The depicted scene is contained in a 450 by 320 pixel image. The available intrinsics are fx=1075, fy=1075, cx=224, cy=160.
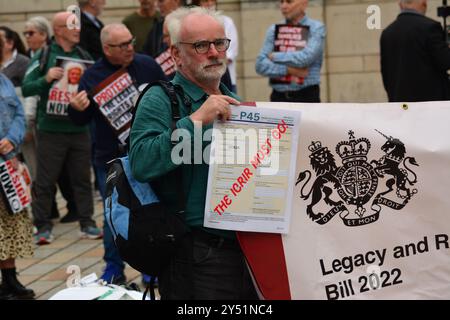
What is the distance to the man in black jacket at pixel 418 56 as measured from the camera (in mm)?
8352

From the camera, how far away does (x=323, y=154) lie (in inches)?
167

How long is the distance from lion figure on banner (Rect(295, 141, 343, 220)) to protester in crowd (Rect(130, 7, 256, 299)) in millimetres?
335

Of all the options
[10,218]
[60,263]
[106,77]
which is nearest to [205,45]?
[106,77]

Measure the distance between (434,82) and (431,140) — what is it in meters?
4.32

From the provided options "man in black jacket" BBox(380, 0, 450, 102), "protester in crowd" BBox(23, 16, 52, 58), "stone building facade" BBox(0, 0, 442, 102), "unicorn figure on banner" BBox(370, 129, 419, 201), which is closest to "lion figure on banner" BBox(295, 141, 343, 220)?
"unicorn figure on banner" BBox(370, 129, 419, 201)

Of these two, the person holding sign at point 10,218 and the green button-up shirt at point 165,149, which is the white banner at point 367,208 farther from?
the person holding sign at point 10,218

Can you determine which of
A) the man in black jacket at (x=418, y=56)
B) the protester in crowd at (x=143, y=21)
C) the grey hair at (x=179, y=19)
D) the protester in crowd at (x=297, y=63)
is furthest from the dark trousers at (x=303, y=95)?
the grey hair at (x=179, y=19)

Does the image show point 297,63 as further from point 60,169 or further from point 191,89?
point 191,89

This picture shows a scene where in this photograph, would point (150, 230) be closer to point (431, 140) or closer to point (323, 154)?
point (323, 154)

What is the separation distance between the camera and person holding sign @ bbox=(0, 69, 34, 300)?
24.1ft

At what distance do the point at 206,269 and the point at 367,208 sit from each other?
26.5 inches

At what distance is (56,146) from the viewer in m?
9.52

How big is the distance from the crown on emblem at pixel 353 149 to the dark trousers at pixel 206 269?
21.7 inches

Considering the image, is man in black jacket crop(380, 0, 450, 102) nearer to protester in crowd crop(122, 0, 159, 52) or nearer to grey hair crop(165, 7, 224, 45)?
protester in crowd crop(122, 0, 159, 52)
